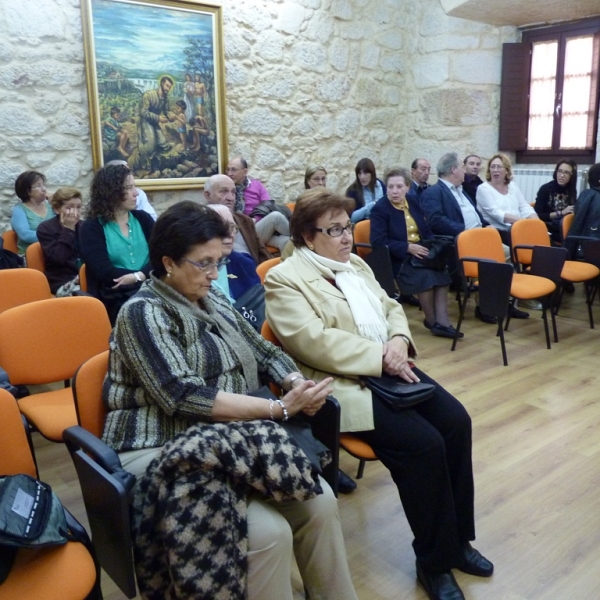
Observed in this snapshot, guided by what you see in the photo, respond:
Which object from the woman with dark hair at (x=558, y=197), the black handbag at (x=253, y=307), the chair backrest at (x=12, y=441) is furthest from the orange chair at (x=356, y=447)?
the woman with dark hair at (x=558, y=197)

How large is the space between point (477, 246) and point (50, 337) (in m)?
2.98

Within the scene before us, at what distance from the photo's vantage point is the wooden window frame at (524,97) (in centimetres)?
640

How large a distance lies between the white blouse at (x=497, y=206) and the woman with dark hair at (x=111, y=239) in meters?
3.20

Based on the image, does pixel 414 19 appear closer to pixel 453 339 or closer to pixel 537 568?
pixel 453 339

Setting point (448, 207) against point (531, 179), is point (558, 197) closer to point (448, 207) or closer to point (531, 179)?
point (531, 179)

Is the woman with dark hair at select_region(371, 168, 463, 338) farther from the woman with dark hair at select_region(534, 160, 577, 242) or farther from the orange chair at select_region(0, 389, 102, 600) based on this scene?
the orange chair at select_region(0, 389, 102, 600)

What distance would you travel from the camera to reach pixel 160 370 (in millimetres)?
1507

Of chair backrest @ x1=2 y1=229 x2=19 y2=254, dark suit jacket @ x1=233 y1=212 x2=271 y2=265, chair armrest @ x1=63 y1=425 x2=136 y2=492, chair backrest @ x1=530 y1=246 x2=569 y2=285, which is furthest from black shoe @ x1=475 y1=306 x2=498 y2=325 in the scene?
chair armrest @ x1=63 y1=425 x2=136 y2=492

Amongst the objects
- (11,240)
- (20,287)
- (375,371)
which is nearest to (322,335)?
(375,371)

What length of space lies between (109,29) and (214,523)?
4.41m

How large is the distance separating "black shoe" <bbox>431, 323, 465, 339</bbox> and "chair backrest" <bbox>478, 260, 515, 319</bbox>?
16.8 inches

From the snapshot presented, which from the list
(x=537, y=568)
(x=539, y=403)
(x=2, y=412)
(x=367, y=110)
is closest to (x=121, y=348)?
(x=2, y=412)

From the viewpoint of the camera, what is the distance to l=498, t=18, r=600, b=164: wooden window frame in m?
6.40

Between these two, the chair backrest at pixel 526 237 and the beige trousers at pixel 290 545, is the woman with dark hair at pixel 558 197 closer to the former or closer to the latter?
the chair backrest at pixel 526 237
